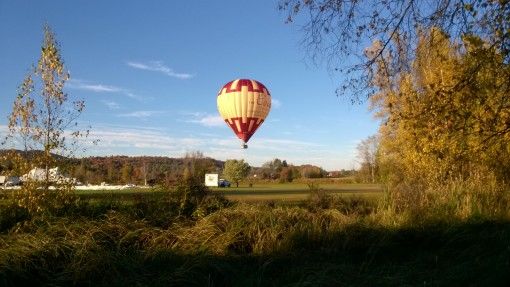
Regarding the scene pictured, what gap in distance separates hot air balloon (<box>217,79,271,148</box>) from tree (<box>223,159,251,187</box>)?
8041cm

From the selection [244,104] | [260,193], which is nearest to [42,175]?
[244,104]

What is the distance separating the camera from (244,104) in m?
31.2

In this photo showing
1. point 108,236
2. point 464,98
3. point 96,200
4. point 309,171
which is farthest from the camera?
point 309,171

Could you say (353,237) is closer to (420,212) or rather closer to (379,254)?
(379,254)

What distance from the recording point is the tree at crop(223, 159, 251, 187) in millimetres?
115875

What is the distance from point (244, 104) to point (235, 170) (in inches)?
3402

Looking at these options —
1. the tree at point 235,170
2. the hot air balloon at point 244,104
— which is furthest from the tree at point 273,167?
the hot air balloon at point 244,104

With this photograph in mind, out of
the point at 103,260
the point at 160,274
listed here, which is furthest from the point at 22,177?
the point at 160,274

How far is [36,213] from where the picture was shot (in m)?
11.6

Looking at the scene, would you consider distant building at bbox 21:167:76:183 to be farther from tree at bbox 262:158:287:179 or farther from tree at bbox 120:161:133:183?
tree at bbox 262:158:287:179

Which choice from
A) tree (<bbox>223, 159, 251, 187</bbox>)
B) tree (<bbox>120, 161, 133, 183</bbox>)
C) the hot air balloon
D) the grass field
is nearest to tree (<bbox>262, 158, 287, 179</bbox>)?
tree (<bbox>223, 159, 251, 187</bbox>)

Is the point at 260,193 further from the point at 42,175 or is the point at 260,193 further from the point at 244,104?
the point at 42,175

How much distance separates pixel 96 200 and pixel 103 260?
657cm

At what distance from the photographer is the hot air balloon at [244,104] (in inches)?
1228
